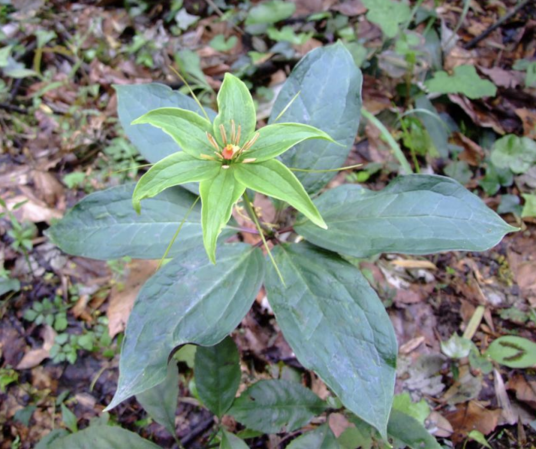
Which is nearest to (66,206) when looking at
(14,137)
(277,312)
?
(14,137)

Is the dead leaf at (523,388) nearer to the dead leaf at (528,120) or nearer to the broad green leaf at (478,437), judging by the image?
the broad green leaf at (478,437)

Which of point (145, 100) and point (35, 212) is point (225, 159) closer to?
point (145, 100)

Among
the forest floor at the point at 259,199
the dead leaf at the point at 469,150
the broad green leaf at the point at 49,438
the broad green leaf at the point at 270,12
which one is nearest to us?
the broad green leaf at the point at 49,438

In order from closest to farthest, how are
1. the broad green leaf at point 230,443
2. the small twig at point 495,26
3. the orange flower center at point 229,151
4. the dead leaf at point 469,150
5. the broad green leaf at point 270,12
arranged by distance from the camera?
the orange flower center at point 229,151 < the broad green leaf at point 230,443 < the dead leaf at point 469,150 < the small twig at point 495,26 < the broad green leaf at point 270,12

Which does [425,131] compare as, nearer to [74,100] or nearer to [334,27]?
[334,27]

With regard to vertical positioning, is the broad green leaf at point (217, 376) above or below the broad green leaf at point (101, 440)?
above

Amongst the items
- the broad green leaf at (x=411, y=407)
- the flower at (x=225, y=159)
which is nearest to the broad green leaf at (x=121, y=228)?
the flower at (x=225, y=159)
